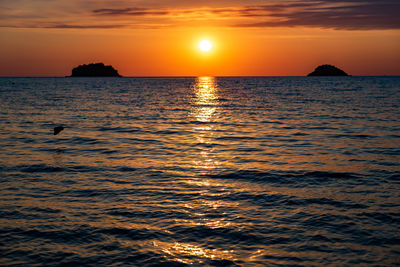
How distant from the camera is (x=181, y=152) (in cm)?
2258

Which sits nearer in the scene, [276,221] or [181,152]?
[276,221]

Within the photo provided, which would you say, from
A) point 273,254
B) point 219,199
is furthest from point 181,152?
point 273,254

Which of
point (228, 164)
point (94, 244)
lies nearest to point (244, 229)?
point (94, 244)

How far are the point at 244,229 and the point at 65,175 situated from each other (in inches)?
390

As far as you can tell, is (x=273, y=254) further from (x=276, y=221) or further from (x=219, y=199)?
(x=219, y=199)

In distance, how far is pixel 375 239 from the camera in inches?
398

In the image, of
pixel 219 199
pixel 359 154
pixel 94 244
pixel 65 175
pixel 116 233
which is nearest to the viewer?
pixel 94 244

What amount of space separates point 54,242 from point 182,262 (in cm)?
375

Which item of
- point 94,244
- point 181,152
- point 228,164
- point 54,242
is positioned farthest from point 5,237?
point 181,152

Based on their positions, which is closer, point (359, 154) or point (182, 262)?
point (182, 262)

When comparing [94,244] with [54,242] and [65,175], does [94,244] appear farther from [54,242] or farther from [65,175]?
[65,175]

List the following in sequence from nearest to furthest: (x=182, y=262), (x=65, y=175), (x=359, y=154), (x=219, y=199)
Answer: (x=182, y=262) → (x=219, y=199) → (x=65, y=175) → (x=359, y=154)

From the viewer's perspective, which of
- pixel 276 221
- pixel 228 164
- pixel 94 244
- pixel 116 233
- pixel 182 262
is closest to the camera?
pixel 182 262

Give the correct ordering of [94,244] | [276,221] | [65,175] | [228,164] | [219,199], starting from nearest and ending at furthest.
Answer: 1. [94,244]
2. [276,221]
3. [219,199]
4. [65,175]
5. [228,164]
